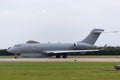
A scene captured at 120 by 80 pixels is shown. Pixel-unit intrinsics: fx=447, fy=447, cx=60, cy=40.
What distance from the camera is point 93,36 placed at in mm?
104750

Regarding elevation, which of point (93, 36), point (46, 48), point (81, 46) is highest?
point (93, 36)

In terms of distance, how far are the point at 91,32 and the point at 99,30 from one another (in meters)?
2.17

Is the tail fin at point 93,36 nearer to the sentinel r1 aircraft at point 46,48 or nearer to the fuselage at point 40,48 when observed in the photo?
the sentinel r1 aircraft at point 46,48

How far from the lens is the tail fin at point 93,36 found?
104000mm

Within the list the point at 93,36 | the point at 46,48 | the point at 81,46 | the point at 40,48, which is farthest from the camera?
the point at 93,36

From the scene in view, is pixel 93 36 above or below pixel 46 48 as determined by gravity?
above

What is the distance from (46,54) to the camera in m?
100
